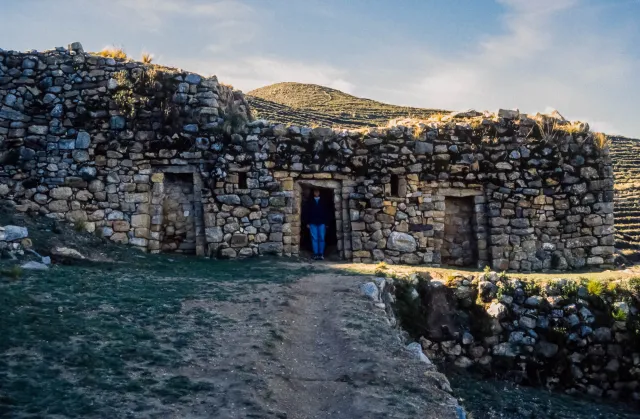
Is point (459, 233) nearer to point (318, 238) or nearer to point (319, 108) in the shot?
point (318, 238)

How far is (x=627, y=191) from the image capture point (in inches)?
949

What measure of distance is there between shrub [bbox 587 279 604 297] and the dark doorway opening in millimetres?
5648

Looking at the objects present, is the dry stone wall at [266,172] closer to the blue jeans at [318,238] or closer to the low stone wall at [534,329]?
the blue jeans at [318,238]

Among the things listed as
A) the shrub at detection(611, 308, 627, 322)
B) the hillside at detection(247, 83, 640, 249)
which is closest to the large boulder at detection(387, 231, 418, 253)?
the shrub at detection(611, 308, 627, 322)

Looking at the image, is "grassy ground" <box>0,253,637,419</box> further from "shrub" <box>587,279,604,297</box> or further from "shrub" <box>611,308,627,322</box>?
"shrub" <box>587,279,604,297</box>

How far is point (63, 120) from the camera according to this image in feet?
39.7

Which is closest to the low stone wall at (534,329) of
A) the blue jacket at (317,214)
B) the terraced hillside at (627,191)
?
the blue jacket at (317,214)

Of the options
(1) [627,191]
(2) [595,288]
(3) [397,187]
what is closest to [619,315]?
(2) [595,288]

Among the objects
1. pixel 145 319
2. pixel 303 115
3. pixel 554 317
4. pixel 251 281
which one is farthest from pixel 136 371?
pixel 303 115

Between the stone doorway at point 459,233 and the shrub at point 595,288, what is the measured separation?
377 centimetres

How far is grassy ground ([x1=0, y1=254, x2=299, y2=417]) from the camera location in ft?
12.9

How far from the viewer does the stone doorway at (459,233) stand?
41.8 ft

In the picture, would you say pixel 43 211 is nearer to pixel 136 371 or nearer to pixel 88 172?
pixel 88 172

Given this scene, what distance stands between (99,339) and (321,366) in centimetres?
215
